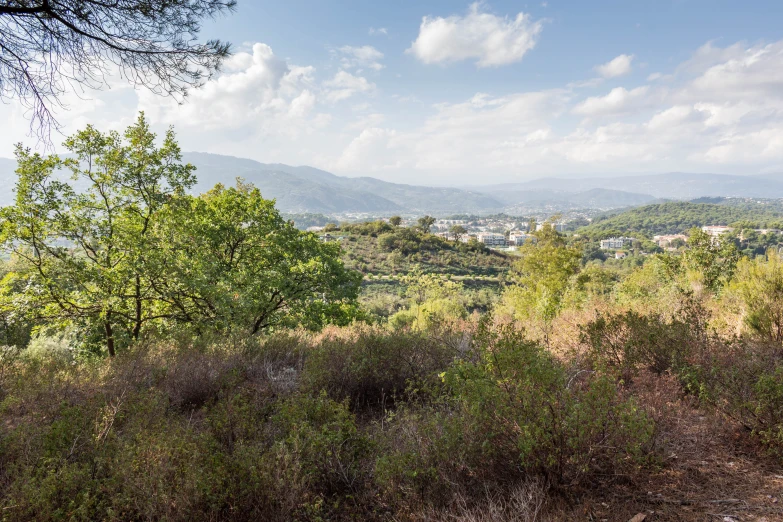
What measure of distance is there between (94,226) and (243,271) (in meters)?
3.35

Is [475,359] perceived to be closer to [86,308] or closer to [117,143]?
[86,308]

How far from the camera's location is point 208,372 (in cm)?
518

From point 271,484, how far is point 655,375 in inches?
178

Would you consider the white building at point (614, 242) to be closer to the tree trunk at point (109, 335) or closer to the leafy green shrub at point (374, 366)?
the leafy green shrub at point (374, 366)

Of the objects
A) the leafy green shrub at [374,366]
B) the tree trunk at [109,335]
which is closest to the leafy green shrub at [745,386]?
the leafy green shrub at [374,366]

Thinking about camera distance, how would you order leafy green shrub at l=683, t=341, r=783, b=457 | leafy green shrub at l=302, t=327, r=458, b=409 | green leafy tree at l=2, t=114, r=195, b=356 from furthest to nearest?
green leafy tree at l=2, t=114, r=195, b=356
leafy green shrub at l=302, t=327, r=458, b=409
leafy green shrub at l=683, t=341, r=783, b=457

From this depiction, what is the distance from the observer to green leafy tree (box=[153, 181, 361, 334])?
27.2 feet

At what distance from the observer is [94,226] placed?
8453 millimetres

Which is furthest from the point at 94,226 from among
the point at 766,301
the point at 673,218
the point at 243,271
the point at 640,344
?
the point at 673,218

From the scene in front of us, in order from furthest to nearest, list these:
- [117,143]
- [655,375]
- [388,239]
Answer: [388,239], [117,143], [655,375]

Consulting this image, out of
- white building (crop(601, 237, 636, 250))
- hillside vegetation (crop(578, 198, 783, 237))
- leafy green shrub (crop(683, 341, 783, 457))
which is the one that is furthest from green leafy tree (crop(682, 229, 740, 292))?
hillside vegetation (crop(578, 198, 783, 237))

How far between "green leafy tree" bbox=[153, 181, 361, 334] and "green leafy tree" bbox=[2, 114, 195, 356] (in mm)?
572

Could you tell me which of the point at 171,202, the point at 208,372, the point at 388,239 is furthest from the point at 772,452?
the point at 388,239

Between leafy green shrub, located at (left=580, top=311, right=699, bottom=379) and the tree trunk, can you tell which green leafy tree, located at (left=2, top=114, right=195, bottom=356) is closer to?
the tree trunk
